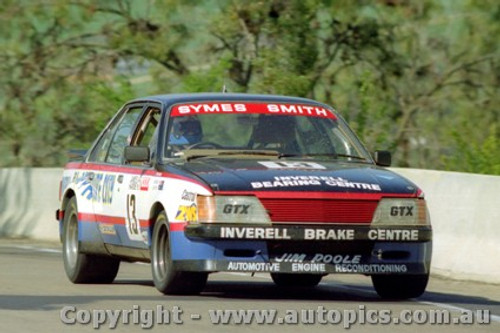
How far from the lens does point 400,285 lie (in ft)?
37.4

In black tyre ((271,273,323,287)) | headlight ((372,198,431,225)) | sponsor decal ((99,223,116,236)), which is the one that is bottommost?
black tyre ((271,273,323,287))

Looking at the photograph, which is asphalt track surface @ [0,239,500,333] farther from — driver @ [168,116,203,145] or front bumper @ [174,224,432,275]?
driver @ [168,116,203,145]

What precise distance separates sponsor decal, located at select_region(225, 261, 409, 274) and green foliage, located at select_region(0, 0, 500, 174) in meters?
15.3

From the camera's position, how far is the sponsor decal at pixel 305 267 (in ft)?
34.5

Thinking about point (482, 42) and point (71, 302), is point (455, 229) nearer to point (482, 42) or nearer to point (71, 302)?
point (71, 302)

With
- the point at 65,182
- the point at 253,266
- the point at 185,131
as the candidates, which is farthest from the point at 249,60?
the point at 253,266

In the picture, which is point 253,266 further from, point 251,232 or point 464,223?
point 464,223

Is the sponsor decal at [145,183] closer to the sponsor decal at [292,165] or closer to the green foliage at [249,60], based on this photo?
the sponsor decal at [292,165]

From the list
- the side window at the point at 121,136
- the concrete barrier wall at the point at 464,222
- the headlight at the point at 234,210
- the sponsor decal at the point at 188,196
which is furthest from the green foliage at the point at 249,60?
the headlight at the point at 234,210

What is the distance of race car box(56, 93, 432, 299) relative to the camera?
A: 34.6ft

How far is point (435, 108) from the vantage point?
1095 inches

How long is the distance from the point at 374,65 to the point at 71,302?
17.9m

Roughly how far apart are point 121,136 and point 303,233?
2.84m

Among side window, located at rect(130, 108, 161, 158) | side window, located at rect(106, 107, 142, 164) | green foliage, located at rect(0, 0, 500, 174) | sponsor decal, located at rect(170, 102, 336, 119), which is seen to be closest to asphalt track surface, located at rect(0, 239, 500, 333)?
side window, located at rect(106, 107, 142, 164)
